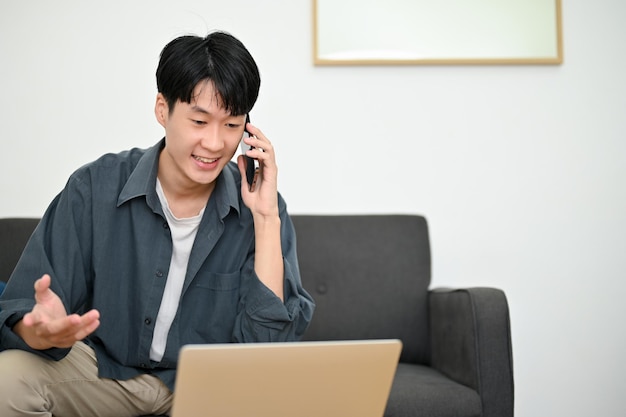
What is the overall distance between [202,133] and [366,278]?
0.89m

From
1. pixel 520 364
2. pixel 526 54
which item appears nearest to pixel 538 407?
pixel 520 364

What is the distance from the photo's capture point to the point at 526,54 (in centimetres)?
260

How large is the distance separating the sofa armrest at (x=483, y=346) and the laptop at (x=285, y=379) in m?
0.73

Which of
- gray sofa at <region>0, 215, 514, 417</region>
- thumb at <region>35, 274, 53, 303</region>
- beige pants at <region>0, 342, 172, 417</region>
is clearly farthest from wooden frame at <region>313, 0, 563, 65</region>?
thumb at <region>35, 274, 53, 303</region>

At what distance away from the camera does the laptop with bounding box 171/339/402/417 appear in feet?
3.43

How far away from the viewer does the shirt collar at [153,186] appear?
1643mm

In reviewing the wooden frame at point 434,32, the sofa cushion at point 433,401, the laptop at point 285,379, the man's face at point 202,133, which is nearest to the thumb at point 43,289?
the laptop at point 285,379

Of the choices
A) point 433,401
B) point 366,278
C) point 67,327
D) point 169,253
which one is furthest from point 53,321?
point 366,278

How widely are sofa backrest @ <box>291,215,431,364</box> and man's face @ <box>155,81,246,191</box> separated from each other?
705 millimetres

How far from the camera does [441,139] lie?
8.51 feet

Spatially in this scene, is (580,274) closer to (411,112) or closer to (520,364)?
(520,364)

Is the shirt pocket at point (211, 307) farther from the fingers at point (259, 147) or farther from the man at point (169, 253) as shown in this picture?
the fingers at point (259, 147)

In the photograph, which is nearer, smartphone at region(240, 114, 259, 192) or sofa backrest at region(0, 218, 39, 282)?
smartphone at region(240, 114, 259, 192)

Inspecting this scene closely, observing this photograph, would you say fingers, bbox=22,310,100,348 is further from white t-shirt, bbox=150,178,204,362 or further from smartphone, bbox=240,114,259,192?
smartphone, bbox=240,114,259,192
